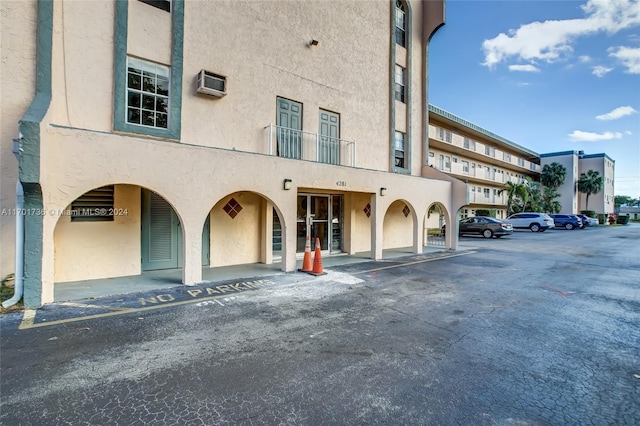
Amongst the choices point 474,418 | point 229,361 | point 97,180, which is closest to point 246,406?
point 229,361

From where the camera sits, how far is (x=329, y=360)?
3.80 meters

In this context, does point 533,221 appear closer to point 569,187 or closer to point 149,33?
point 569,187

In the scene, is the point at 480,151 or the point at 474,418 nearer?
the point at 474,418

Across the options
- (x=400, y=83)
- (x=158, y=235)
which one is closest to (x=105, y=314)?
(x=158, y=235)

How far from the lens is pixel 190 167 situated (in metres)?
7.14

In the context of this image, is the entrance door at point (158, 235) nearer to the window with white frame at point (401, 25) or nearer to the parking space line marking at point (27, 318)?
the parking space line marking at point (27, 318)

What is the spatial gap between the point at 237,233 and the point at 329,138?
5.03 meters

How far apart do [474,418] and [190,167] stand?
6861 millimetres

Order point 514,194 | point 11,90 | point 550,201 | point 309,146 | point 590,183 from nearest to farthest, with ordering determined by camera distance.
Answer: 1. point 11,90
2. point 309,146
3. point 514,194
4. point 550,201
5. point 590,183

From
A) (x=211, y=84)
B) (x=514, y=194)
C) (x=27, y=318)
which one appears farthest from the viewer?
(x=514, y=194)

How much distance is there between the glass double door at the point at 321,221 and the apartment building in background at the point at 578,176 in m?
46.7

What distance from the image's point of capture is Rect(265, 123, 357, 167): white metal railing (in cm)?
1043

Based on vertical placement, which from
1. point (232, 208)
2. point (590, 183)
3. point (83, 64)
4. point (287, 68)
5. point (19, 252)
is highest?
point (287, 68)

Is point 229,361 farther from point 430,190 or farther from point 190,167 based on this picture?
point 430,190
